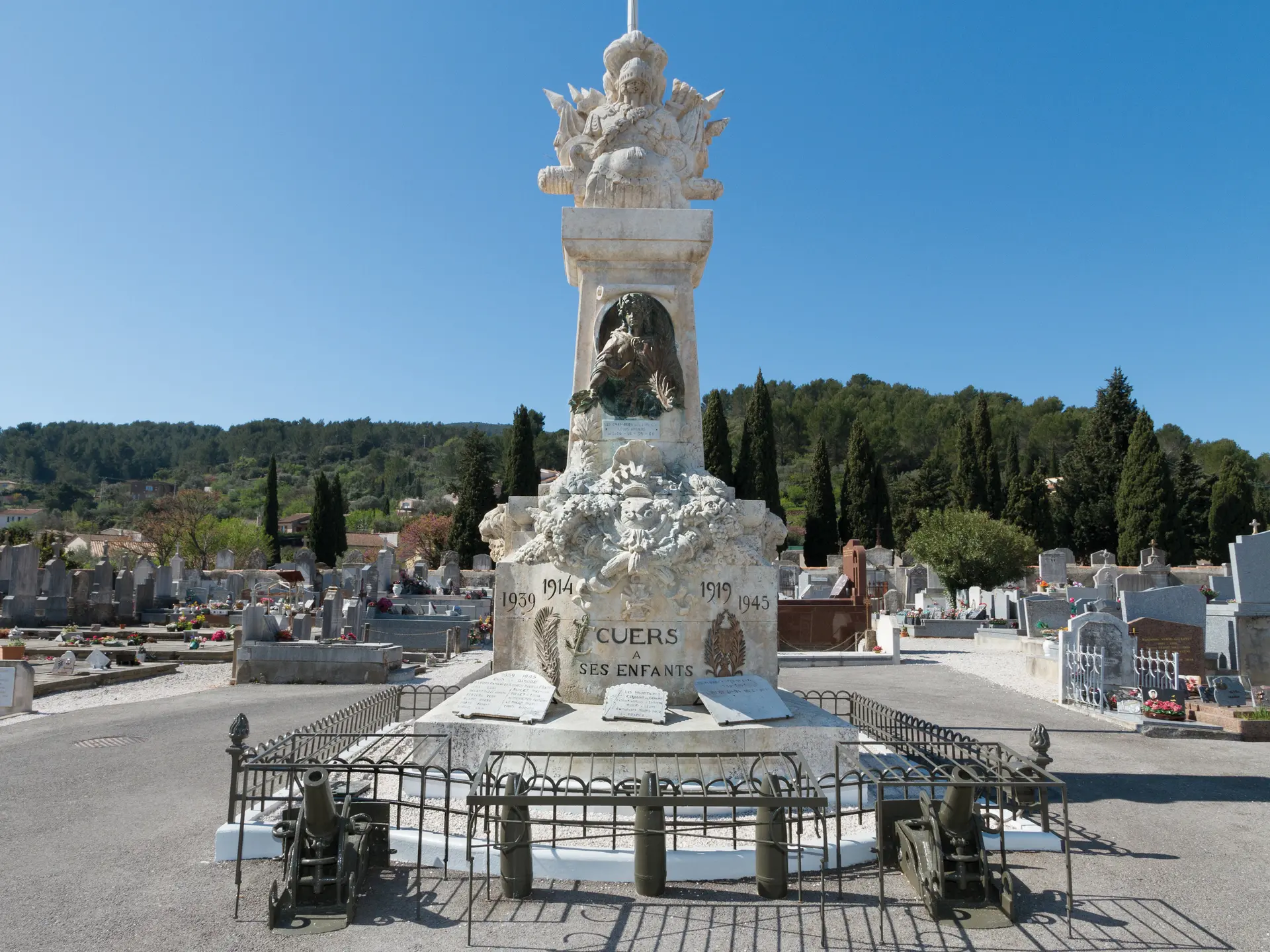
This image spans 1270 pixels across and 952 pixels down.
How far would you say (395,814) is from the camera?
6.07 meters

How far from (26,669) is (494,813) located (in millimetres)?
9669

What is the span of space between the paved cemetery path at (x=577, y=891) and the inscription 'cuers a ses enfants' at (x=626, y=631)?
7.70ft

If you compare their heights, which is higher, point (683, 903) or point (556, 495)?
point (556, 495)

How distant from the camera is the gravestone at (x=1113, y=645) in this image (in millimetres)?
13008

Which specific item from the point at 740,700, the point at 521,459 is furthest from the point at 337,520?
the point at 740,700

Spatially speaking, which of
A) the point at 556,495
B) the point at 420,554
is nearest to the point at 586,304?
the point at 556,495

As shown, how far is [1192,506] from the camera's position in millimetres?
51344

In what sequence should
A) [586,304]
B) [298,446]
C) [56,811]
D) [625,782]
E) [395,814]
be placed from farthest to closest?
1. [298,446]
2. [586,304]
3. [56,811]
4. [395,814]
5. [625,782]

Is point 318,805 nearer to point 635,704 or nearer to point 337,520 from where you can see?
point 635,704

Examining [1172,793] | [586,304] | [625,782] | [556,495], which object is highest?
[586,304]

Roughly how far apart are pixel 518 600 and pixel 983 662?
16113mm

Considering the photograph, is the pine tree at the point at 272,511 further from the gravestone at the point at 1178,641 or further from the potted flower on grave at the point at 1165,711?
the potted flower on grave at the point at 1165,711

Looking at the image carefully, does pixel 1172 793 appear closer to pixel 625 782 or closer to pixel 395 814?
pixel 625 782

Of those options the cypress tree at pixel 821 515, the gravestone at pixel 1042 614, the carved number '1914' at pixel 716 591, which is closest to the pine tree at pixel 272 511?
the cypress tree at pixel 821 515
